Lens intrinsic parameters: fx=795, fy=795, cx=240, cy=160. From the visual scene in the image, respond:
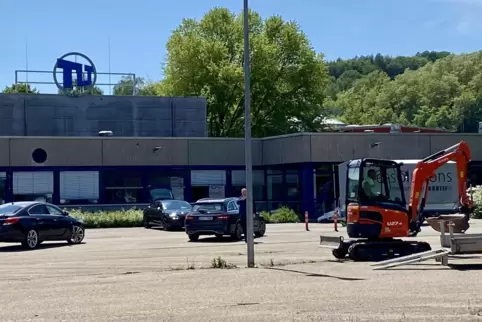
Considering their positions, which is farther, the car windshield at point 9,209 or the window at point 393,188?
the car windshield at point 9,209

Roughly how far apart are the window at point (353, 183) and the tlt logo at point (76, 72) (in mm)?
34665

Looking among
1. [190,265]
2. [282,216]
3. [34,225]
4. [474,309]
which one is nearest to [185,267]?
[190,265]

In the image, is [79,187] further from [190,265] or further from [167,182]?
[190,265]

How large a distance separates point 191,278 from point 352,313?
18.6 ft

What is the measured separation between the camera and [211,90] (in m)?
68.0

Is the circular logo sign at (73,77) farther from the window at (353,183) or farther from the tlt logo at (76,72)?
the window at (353,183)

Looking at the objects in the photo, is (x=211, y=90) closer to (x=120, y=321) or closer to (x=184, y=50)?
(x=184, y=50)

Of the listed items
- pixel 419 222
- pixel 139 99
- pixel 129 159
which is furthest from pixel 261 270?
pixel 139 99

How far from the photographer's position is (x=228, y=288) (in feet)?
46.5

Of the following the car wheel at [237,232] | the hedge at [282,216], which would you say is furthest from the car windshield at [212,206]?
the hedge at [282,216]

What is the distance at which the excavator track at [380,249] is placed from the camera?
63.5 feet

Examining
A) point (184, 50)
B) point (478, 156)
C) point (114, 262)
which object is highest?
→ point (184, 50)

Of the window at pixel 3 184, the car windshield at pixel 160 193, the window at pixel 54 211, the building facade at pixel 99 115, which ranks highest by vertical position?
the building facade at pixel 99 115

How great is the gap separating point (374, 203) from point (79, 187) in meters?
28.3
